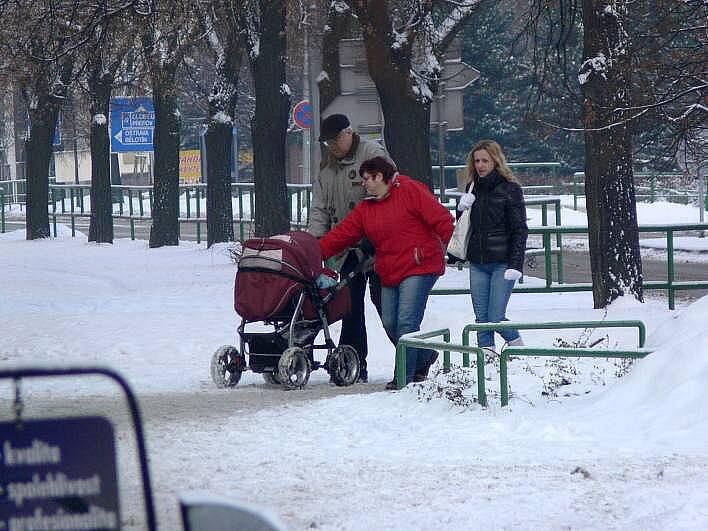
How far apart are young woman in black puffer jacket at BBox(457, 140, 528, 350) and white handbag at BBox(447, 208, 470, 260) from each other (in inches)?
2.4

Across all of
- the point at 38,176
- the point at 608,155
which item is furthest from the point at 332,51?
the point at 38,176

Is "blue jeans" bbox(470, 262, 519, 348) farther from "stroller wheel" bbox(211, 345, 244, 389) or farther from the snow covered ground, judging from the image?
"stroller wheel" bbox(211, 345, 244, 389)

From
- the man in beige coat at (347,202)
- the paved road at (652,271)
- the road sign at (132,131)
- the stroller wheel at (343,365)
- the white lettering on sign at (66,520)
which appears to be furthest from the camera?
the road sign at (132,131)

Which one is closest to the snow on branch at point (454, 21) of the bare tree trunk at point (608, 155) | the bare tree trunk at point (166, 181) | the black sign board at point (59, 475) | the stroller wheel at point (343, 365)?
the bare tree trunk at point (608, 155)

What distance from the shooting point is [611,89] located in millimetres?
14625

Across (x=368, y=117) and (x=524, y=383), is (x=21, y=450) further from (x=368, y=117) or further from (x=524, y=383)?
(x=368, y=117)

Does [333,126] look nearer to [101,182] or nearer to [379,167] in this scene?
[379,167]

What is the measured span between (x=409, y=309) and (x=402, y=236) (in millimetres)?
515

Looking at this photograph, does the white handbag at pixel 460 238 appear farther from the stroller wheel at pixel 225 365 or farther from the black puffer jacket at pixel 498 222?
the stroller wheel at pixel 225 365

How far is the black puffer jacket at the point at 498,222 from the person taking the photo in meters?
10.2

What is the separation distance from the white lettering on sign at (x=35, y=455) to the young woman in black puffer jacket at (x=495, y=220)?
26.3ft

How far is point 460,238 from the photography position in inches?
399

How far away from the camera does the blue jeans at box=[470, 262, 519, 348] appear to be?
10.3 meters

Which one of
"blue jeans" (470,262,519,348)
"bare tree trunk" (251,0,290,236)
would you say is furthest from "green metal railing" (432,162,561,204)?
"blue jeans" (470,262,519,348)
